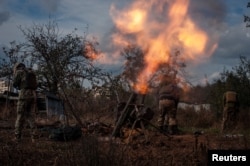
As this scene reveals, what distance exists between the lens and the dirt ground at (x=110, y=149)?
24.6 feet

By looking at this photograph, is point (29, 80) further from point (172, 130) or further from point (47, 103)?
point (47, 103)

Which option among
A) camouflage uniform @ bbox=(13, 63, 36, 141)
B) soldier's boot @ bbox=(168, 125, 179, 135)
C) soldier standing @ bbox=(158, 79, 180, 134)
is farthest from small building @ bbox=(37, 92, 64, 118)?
camouflage uniform @ bbox=(13, 63, 36, 141)

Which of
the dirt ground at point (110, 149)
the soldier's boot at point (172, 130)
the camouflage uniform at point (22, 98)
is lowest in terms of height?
the dirt ground at point (110, 149)

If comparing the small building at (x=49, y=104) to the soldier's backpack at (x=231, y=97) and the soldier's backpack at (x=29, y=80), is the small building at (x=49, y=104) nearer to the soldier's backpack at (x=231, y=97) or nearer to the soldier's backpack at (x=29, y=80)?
the soldier's backpack at (x=231, y=97)

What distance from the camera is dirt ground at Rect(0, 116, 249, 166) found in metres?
7.50

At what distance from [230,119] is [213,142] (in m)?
6.25

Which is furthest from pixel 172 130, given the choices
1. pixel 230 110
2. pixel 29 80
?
pixel 29 80

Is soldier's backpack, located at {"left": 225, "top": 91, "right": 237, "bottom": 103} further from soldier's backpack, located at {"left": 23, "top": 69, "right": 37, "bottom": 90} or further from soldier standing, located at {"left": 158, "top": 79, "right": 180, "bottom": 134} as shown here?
soldier's backpack, located at {"left": 23, "top": 69, "right": 37, "bottom": 90}

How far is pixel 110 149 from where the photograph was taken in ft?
24.4

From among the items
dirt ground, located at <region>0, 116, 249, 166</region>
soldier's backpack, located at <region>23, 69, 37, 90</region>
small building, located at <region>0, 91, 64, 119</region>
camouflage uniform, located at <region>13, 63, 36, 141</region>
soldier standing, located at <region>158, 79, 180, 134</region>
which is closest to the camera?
dirt ground, located at <region>0, 116, 249, 166</region>

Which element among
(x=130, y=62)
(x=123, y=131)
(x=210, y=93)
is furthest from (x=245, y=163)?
Result: (x=210, y=93)

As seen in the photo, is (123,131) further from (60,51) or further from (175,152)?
(60,51)

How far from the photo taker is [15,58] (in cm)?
2656

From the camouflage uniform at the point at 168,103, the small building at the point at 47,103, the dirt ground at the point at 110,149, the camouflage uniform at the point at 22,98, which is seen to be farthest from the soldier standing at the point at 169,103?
the small building at the point at 47,103
